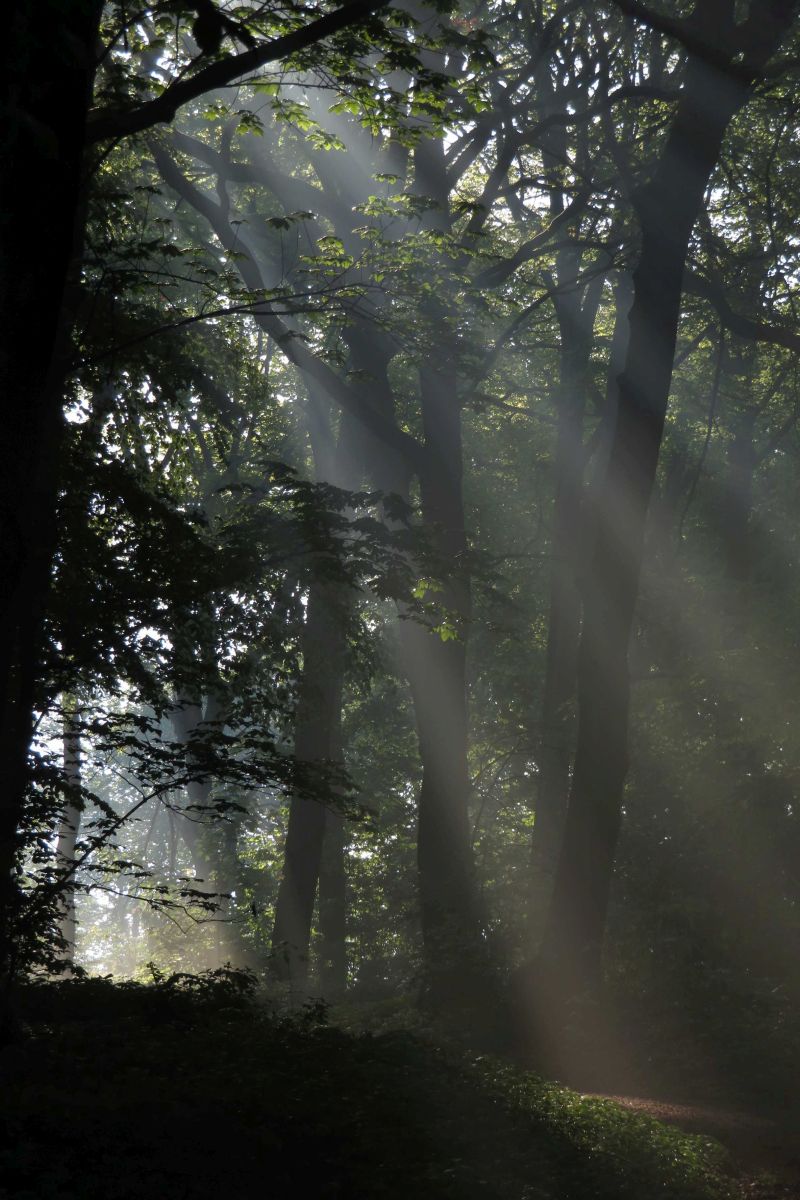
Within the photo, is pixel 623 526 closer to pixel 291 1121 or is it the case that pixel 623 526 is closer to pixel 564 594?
pixel 564 594

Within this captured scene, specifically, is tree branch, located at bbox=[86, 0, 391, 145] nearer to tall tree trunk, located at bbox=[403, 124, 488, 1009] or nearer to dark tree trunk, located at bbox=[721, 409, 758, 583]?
tall tree trunk, located at bbox=[403, 124, 488, 1009]

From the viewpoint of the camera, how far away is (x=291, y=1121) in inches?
266

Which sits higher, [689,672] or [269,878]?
[689,672]

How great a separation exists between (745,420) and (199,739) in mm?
17595

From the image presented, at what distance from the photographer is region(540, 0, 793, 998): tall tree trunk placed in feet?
44.2

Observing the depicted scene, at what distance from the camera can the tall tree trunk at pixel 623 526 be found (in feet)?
44.2

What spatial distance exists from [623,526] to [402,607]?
763cm

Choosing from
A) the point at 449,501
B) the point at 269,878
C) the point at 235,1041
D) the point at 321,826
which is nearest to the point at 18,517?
the point at 235,1041

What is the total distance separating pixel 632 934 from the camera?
17.8 metres

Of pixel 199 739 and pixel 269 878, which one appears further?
pixel 269 878

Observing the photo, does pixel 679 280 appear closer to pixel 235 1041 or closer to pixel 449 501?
pixel 449 501

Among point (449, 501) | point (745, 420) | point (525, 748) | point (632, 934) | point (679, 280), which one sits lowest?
point (632, 934)

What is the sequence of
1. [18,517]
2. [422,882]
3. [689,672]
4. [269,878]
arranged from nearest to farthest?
[18,517] → [422,882] → [689,672] → [269,878]

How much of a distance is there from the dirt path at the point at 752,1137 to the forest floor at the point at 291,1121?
0.12 feet
